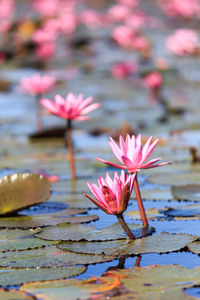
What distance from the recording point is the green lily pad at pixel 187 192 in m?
2.61

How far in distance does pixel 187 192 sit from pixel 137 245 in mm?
→ 829

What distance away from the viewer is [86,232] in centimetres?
212

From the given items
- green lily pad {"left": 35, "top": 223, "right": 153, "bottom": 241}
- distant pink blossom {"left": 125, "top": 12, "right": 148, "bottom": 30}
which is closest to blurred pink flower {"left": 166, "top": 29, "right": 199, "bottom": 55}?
distant pink blossom {"left": 125, "top": 12, "right": 148, "bottom": 30}

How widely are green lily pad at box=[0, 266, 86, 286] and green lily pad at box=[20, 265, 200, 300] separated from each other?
32 mm

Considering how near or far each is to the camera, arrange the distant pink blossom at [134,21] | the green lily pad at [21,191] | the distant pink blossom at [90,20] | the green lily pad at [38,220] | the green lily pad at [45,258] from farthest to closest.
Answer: the distant pink blossom at [90,20] → the distant pink blossom at [134,21] → the green lily pad at [21,191] → the green lily pad at [38,220] → the green lily pad at [45,258]

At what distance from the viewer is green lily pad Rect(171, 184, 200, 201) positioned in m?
2.61

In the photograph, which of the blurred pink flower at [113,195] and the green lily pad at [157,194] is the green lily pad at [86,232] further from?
the green lily pad at [157,194]

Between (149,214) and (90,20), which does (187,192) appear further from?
(90,20)

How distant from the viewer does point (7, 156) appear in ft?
12.8

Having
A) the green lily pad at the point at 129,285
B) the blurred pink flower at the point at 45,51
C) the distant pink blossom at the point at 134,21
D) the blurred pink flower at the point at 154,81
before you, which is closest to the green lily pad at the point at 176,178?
the green lily pad at the point at 129,285

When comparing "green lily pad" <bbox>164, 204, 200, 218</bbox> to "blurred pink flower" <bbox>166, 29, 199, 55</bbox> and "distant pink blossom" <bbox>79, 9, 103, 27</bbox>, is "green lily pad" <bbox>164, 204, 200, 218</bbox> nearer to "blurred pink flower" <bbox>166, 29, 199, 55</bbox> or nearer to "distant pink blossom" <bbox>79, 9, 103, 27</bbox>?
"blurred pink flower" <bbox>166, 29, 199, 55</bbox>

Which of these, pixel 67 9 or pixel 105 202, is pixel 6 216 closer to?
pixel 105 202

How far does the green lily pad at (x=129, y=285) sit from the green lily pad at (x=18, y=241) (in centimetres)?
35

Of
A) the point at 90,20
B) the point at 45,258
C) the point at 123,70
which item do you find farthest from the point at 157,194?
the point at 90,20
